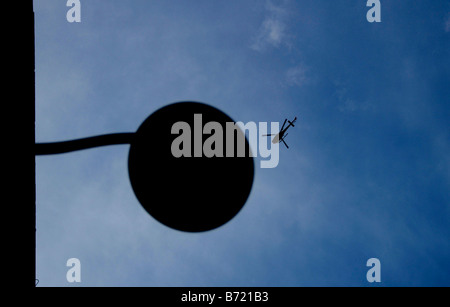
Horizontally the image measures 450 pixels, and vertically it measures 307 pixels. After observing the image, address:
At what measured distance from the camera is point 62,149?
2658 millimetres
